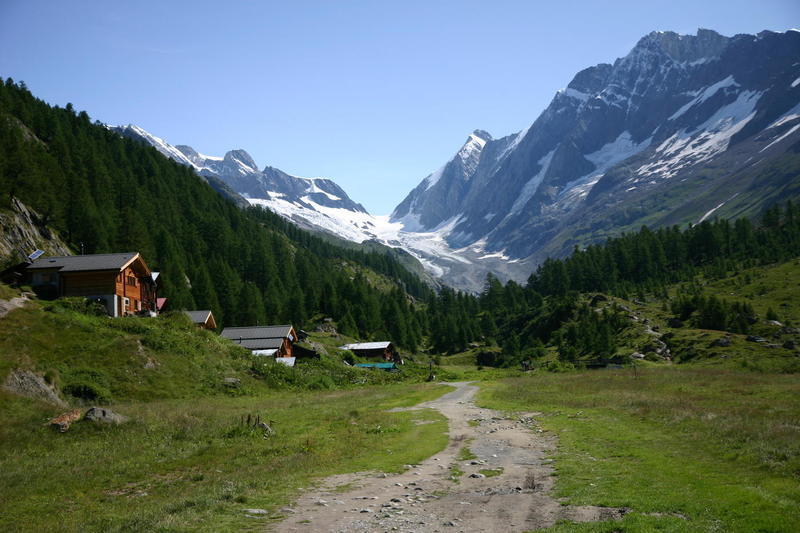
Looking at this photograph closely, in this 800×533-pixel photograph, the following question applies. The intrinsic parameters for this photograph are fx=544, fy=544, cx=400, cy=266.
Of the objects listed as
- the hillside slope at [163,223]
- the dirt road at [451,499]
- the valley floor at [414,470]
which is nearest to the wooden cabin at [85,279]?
the hillside slope at [163,223]

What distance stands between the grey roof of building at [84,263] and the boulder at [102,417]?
3919 centimetres

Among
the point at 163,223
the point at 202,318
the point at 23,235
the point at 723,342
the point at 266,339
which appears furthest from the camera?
the point at 163,223

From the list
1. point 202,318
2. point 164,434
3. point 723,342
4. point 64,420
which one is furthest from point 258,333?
point 723,342

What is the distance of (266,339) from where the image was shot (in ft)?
300

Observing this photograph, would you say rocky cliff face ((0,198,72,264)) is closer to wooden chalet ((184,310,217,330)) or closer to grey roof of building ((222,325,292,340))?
wooden chalet ((184,310,217,330))

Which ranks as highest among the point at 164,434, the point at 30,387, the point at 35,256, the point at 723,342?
the point at 35,256

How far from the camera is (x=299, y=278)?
6841 inches

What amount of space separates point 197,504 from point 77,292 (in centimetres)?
5714

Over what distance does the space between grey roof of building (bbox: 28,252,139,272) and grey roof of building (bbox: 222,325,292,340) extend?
92.8 ft

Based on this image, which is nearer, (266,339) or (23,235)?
(23,235)

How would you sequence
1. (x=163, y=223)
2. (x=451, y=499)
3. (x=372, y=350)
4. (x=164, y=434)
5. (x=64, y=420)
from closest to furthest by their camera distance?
(x=451, y=499), (x=64, y=420), (x=164, y=434), (x=372, y=350), (x=163, y=223)

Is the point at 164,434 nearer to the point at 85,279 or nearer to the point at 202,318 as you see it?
the point at 85,279

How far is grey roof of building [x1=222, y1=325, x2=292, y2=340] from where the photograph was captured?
92.1 m

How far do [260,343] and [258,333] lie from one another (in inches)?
156
